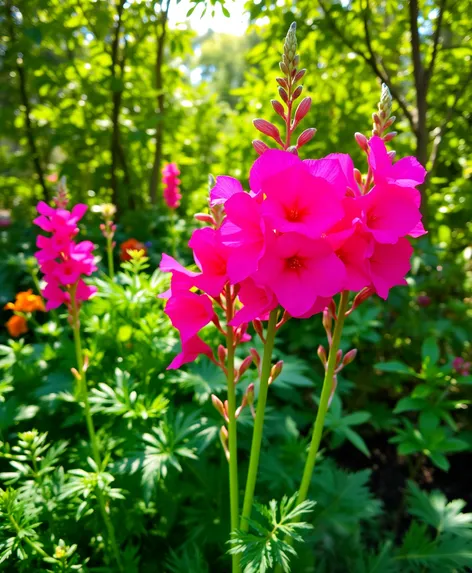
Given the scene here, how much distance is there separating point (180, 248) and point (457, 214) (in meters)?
2.62

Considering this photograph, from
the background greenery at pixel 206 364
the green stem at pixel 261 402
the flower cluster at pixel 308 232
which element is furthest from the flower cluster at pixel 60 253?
the green stem at pixel 261 402

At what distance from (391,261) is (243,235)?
14.0 inches

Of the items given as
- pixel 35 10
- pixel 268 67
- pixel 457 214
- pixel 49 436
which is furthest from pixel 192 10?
pixel 35 10

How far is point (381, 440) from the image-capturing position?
3.34 meters

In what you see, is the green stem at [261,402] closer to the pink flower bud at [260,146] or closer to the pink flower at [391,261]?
the pink flower at [391,261]

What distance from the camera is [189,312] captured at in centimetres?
114

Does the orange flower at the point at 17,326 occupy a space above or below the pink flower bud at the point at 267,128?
below

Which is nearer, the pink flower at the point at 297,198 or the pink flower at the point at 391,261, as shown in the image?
the pink flower at the point at 297,198

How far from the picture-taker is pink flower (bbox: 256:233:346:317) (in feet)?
3.03

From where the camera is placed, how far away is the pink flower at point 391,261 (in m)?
1.03

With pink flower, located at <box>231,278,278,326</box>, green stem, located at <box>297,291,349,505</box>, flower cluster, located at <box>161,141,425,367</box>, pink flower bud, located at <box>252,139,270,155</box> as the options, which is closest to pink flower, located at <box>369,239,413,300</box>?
flower cluster, located at <box>161,141,425,367</box>

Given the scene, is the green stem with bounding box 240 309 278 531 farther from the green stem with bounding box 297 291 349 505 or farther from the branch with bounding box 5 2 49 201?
the branch with bounding box 5 2 49 201

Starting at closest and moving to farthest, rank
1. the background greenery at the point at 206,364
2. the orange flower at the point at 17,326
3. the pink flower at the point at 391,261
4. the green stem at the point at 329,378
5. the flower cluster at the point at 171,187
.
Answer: the pink flower at the point at 391,261
the green stem at the point at 329,378
the background greenery at the point at 206,364
the orange flower at the point at 17,326
the flower cluster at the point at 171,187

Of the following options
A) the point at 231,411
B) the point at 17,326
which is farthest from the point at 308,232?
the point at 17,326
